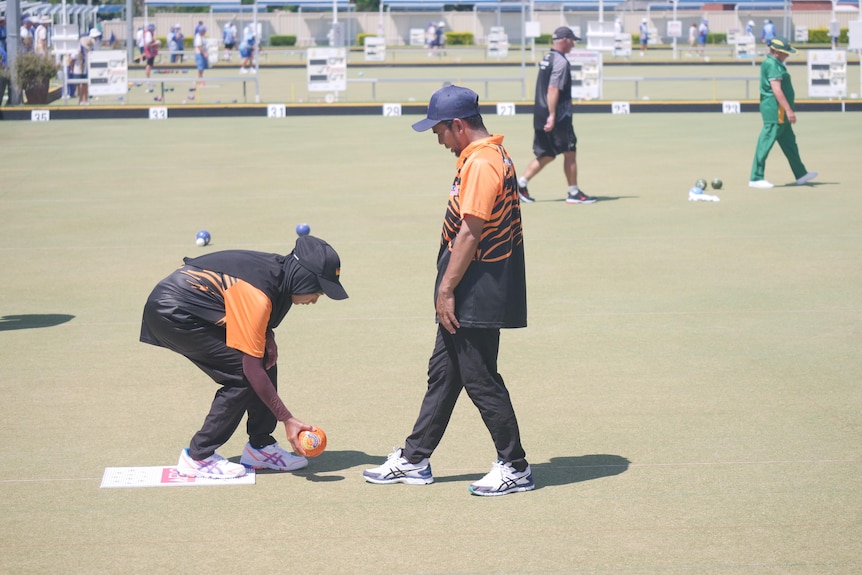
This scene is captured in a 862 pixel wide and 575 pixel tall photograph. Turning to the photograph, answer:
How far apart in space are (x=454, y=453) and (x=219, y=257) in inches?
60.7

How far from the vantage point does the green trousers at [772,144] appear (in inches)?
571

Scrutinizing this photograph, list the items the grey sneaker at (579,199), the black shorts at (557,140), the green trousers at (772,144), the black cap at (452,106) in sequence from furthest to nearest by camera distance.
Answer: the green trousers at (772,144)
the grey sneaker at (579,199)
the black shorts at (557,140)
the black cap at (452,106)

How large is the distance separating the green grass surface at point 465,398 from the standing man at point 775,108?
44 cm

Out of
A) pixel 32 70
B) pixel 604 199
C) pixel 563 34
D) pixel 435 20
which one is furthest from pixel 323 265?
pixel 435 20

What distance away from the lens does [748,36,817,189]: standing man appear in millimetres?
14234

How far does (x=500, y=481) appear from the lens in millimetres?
5203

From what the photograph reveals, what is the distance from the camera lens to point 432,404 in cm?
528

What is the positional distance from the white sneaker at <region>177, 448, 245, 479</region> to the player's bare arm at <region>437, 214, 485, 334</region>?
124cm

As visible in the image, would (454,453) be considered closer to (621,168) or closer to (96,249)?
(96,249)

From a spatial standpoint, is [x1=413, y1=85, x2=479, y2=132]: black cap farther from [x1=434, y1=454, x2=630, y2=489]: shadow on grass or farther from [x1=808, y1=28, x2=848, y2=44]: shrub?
[x1=808, y1=28, x2=848, y2=44]: shrub

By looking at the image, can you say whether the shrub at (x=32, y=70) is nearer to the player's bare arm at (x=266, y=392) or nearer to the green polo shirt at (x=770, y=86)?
the green polo shirt at (x=770, y=86)

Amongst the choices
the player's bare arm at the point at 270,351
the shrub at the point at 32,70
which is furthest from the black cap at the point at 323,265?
the shrub at the point at 32,70

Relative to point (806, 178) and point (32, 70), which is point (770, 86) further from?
point (32, 70)

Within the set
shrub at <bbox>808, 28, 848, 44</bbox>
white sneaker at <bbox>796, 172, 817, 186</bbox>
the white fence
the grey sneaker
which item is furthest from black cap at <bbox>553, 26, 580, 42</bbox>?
the white fence
